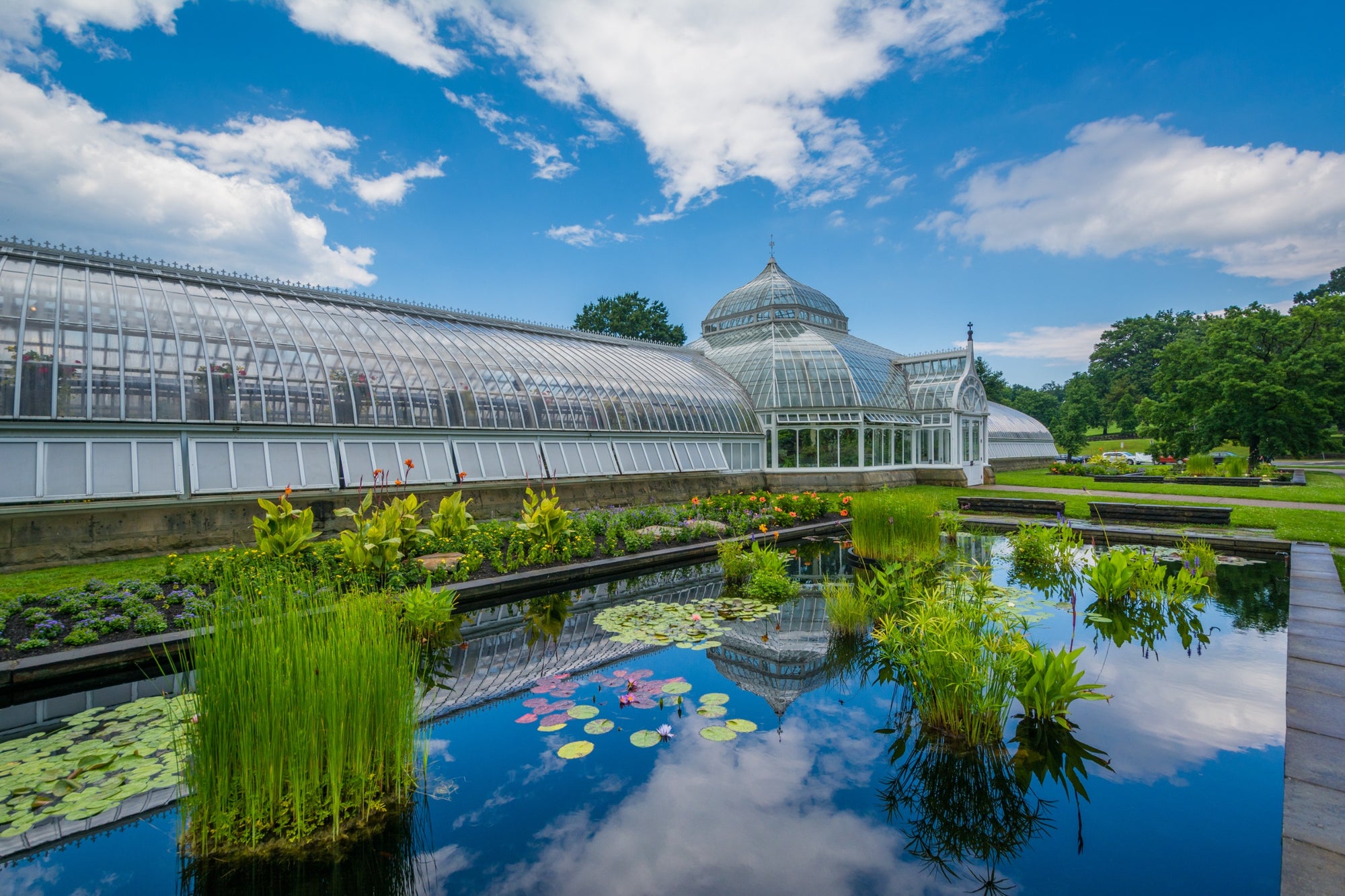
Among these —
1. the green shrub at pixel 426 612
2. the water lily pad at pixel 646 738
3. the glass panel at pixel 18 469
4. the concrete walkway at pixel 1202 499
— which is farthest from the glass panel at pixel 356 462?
the concrete walkway at pixel 1202 499

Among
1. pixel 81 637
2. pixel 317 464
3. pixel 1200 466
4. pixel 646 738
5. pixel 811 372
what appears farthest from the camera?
pixel 1200 466

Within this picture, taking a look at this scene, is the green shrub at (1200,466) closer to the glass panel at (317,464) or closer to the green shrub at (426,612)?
the green shrub at (426,612)

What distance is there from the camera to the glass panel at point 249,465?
1227cm

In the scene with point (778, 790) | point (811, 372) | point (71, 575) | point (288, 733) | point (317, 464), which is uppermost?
point (811, 372)

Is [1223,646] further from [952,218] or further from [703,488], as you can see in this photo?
[952,218]

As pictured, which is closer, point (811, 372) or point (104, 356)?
point (104, 356)

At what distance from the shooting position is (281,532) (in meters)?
8.55

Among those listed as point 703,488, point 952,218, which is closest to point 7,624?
point 703,488

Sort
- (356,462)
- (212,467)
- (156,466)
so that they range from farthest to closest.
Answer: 1. (356,462)
2. (212,467)
3. (156,466)

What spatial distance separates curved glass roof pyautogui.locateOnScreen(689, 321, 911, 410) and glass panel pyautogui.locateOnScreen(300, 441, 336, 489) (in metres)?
17.3

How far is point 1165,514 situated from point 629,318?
33.6 meters

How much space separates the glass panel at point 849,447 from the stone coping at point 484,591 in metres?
9.47

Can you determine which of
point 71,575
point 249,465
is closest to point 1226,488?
point 249,465

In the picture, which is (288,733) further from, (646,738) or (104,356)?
Answer: (104,356)
